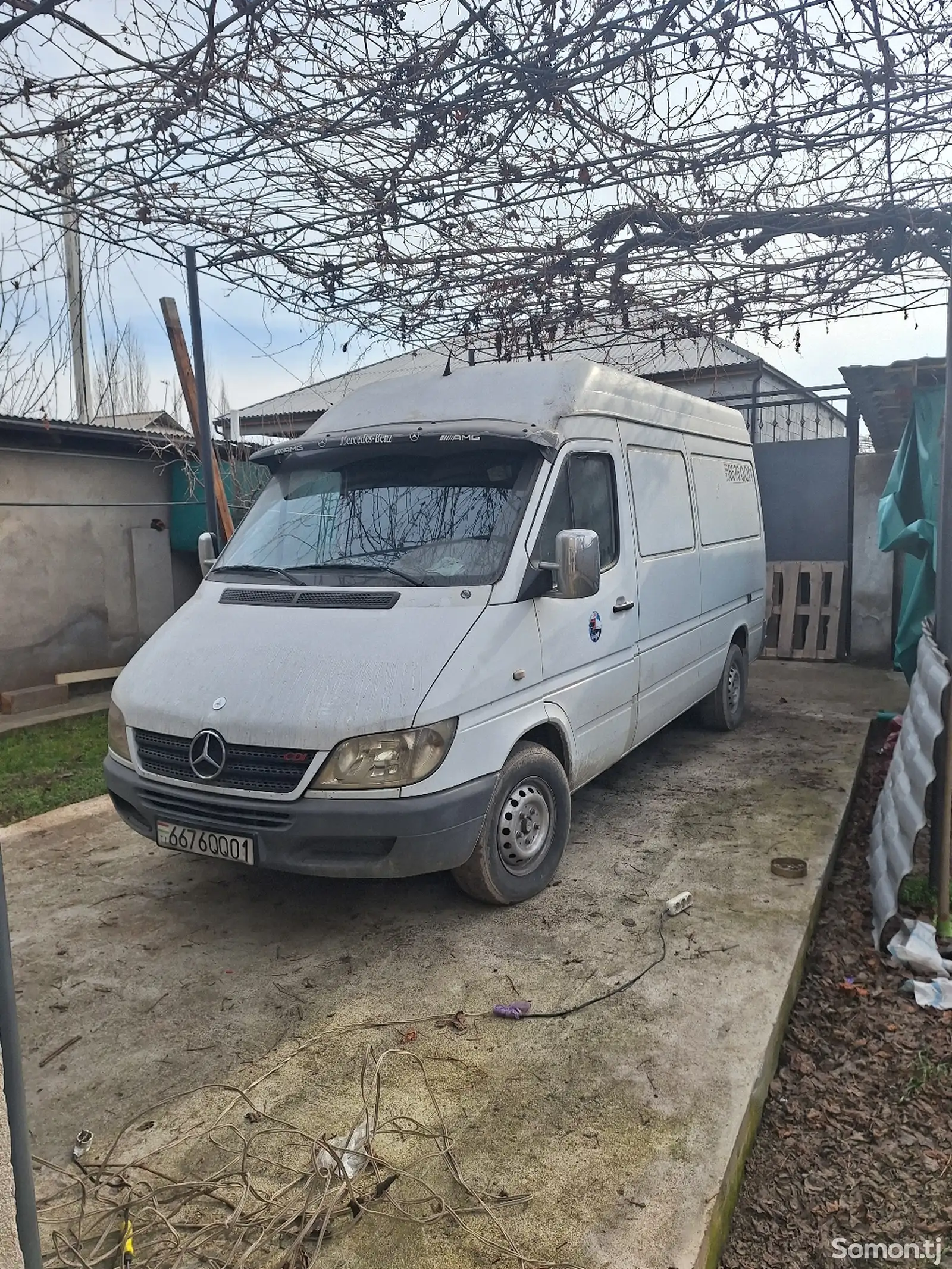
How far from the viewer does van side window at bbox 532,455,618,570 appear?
439 cm

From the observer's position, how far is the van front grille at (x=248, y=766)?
359 centimetres

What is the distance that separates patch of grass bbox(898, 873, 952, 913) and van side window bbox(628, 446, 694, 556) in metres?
2.38

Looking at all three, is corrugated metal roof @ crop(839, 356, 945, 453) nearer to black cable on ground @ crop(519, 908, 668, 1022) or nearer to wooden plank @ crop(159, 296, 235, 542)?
black cable on ground @ crop(519, 908, 668, 1022)

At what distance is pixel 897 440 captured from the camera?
397 inches

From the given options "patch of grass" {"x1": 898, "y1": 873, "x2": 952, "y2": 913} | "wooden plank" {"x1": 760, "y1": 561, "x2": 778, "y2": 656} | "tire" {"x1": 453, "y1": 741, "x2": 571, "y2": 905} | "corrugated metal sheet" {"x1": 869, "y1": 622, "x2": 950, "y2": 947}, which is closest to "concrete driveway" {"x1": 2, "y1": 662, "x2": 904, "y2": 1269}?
"tire" {"x1": 453, "y1": 741, "x2": 571, "y2": 905}

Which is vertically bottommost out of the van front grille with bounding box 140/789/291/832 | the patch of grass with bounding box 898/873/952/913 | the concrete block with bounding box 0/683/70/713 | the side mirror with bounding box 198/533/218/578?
the patch of grass with bounding box 898/873/952/913

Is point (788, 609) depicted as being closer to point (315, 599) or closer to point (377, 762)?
point (315, 599)

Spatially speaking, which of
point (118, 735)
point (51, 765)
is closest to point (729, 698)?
point (118, 735)

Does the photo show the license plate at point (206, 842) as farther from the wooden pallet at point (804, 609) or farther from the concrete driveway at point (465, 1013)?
the wooden pallet at point (804, 609)

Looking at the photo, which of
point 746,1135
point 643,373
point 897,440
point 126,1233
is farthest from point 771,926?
point 643,373

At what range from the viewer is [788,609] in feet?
35.5

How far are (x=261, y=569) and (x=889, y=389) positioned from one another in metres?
6.41

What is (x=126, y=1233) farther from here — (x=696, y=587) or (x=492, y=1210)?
(x=696, y=587)

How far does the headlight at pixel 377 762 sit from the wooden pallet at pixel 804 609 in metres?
8.02
